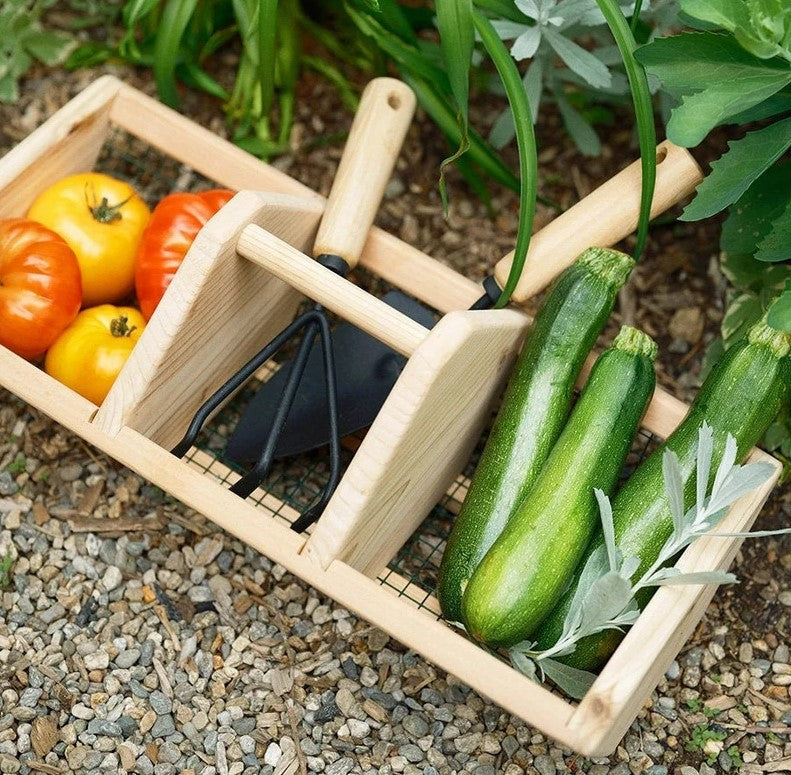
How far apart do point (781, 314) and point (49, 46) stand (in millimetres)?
1590

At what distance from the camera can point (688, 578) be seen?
4.69ft

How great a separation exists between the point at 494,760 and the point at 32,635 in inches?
29.2

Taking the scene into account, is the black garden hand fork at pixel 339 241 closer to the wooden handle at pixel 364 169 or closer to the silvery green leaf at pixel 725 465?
the wooden handle at pixel 364 169

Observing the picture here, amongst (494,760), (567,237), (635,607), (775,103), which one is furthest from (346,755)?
(775,103)

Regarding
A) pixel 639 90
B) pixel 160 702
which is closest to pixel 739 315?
pixel 639 90


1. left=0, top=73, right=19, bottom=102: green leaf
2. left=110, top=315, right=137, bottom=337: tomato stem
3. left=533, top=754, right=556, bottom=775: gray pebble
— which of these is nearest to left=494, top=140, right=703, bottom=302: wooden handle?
left=110, top=315, right=137, bottom=337: tomato stem

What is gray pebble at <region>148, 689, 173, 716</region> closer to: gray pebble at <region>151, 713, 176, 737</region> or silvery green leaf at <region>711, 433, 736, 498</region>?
gray pebble at <region>151, 713, 176, 737</region>

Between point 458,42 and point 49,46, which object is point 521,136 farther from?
point 49,46

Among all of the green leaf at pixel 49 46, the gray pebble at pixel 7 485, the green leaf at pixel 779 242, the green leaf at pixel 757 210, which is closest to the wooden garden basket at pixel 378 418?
the green leaf at pixel 757 210

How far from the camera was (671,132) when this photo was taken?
55.6 inches

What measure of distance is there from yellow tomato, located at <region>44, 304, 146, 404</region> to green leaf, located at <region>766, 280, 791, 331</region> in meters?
0.97

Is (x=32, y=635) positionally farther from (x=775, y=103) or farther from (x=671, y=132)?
(x=775, y=103)

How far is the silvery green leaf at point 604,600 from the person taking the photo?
54.4 inches

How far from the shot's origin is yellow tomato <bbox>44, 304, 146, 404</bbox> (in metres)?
1.74
